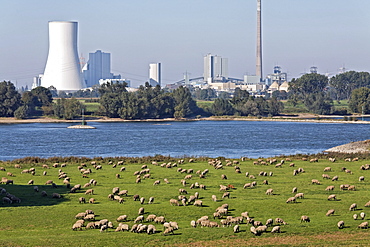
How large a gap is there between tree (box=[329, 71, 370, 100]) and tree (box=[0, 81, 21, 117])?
9978cm

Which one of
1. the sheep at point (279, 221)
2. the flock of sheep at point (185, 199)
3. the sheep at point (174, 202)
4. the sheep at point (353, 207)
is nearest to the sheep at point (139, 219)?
the flock of sheep at point (185, 199)

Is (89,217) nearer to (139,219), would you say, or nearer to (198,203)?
(139,219)

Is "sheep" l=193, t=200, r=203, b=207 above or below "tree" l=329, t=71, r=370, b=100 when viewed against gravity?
below

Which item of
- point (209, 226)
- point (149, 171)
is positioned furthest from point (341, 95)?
point (209, 226)

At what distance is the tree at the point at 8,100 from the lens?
12250 cm

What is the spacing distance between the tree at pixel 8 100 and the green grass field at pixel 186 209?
9145cm

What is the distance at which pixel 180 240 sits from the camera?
18547 millimetres

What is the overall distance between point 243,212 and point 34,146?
46.3 metres

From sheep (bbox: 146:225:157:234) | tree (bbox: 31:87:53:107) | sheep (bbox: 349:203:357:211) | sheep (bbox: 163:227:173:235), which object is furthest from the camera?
tree (bbox: 31:87:53:107)

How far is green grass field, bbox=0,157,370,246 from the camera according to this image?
61.1ft

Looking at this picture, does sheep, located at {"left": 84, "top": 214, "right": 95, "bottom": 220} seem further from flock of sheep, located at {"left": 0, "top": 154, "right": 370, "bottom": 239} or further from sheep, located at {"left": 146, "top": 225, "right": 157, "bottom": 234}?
sheep, located at {"left": 146, "top": 225, "right": 157, "bottom": 234}

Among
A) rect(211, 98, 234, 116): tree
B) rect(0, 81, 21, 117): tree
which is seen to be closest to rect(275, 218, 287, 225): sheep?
rect(0, 81, 21, 117): tree

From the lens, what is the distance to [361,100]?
13650 cm

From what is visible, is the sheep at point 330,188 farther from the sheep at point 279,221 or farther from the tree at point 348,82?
the tree at point 348,82
